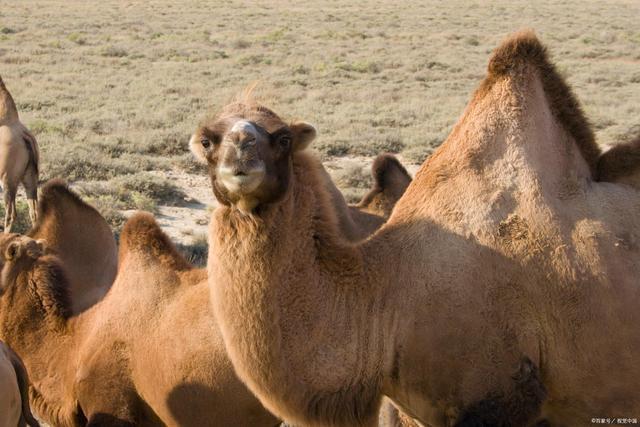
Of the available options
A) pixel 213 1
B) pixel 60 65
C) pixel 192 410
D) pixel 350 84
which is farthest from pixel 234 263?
pixel 213 1

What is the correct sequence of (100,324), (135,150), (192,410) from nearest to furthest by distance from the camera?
(192,410)
(100,324)
(135,150)

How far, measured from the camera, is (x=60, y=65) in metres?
30.2

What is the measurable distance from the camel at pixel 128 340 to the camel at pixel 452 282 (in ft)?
2.78

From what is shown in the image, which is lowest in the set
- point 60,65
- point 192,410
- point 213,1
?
point 213,1

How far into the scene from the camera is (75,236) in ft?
19.7

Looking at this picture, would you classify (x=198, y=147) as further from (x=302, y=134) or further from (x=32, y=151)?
(x=32, y=151)

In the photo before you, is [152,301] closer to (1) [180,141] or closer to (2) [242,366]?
(2) [242,366]

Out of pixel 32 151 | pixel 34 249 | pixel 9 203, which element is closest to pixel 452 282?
pixel 34 249

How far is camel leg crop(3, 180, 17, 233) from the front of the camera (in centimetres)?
1009

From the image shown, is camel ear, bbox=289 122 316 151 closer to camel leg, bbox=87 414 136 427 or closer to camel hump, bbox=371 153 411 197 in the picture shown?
camel leg, bbox=87 414 136 427

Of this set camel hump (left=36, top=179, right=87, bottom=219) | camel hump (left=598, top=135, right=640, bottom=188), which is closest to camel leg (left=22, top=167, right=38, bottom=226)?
camel hump (left=36, top=179, right=87, bottom=219)

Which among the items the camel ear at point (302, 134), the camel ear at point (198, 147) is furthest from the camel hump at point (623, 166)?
the camel ear at point (198, 147)

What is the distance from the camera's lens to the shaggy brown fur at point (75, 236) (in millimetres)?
5898

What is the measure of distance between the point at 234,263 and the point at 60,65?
28.4 metres
